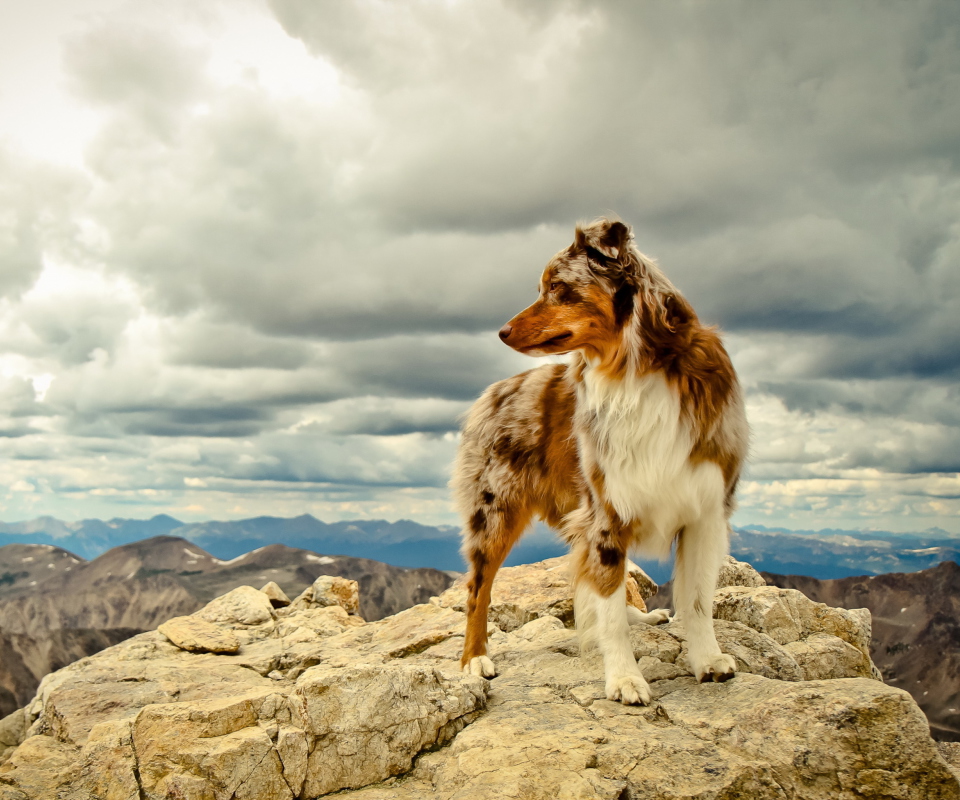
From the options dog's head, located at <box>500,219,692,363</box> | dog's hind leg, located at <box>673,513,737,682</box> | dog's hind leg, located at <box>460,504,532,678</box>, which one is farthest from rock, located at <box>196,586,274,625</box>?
dog's head, located at <box>500,219,692,363</box>

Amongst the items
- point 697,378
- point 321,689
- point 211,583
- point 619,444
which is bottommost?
point 211,583

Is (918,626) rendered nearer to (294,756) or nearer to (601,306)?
(601,306)

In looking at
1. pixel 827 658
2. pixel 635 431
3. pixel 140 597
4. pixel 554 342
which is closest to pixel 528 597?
pixel 827 658

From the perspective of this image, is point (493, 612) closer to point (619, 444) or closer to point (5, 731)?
point (619, 444)

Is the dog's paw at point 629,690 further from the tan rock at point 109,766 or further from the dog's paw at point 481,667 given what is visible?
the tan rock at point 109,766

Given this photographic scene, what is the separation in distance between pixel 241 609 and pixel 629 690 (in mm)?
9748

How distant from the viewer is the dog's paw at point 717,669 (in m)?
A: 5.62

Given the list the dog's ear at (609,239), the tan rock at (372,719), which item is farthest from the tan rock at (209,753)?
the dog's ear at (609,239)

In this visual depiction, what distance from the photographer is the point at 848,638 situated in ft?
31.3

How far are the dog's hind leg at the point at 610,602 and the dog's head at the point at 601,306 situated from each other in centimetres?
167

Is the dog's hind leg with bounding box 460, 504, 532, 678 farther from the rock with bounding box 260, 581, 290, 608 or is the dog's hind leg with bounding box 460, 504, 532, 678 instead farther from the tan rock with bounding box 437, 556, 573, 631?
the rock with bounding box 260, 581, 290, 608

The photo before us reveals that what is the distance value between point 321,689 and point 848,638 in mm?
8039

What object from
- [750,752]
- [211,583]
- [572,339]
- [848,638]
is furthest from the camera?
[211,583]

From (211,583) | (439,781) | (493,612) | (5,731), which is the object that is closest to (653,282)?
(439,781)
